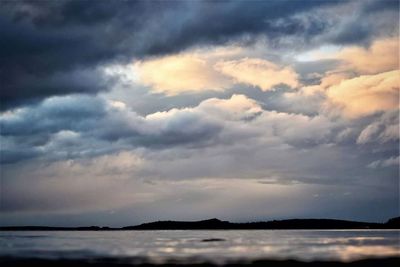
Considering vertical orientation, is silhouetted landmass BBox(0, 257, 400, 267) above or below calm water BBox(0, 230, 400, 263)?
below

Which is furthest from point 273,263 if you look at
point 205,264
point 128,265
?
point 128,265

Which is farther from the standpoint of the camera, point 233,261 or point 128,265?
point 233,261

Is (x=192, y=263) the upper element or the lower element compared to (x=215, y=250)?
lower

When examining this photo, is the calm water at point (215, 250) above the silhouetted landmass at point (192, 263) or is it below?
above

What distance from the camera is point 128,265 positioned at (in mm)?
60000

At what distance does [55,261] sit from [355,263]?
3555cm

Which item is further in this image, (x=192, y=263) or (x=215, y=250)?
(x=215, y=250)

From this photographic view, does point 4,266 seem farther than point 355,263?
No

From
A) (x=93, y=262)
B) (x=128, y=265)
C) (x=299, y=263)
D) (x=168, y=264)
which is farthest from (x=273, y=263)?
(x=93, y=262)

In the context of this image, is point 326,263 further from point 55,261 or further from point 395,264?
point 55,261

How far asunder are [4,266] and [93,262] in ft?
32.6

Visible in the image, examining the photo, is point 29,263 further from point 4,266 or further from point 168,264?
point 168,264

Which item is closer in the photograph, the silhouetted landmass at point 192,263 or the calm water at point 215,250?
the silhouetted landmass at point 192,263

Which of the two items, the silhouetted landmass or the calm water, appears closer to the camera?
the silhouetted landmass
